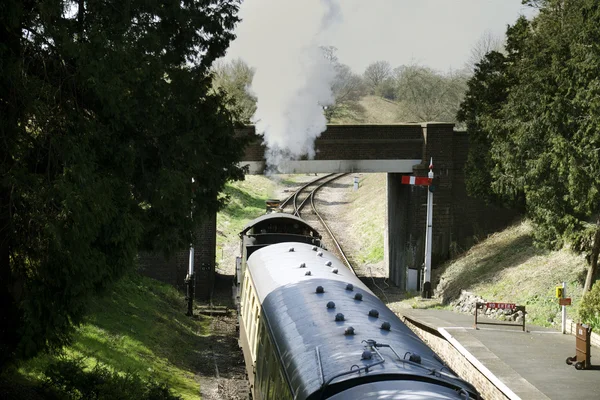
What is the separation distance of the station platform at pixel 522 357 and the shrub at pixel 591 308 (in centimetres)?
51

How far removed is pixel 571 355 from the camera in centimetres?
1496

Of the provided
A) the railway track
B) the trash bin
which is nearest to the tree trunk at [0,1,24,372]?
the trash bin

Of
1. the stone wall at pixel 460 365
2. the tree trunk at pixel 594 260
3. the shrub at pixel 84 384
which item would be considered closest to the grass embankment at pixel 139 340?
the shrub at pixel 84 384

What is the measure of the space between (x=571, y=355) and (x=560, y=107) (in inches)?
265

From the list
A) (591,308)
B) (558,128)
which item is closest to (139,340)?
(591,308)

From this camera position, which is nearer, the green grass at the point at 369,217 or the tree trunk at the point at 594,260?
the tree trunk at the point at 594,260

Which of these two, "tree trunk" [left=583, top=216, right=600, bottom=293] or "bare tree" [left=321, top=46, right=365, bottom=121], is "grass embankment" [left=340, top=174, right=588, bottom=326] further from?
"bare tree" [left=321, top=46, right=365, bottom=121]

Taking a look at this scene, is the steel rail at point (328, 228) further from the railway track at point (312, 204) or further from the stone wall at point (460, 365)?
the stone wall at point (460, 365)

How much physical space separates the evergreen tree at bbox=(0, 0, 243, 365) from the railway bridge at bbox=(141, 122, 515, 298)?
12562 mm

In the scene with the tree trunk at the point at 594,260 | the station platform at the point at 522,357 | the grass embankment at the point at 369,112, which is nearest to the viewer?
the station platform at the point at 522,357

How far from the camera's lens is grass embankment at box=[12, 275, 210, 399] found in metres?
13.2

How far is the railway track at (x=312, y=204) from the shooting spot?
33281mm

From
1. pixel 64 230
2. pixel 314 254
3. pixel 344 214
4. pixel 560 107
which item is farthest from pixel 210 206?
pixel 344 214

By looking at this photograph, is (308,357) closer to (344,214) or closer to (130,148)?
(130,148)
